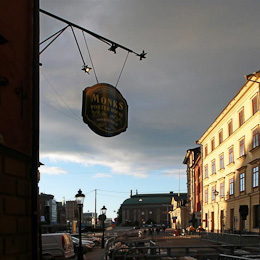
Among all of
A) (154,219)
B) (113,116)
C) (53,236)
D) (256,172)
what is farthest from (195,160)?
(154,219)

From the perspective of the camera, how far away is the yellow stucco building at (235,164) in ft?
121

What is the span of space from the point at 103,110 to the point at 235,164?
3762 cm

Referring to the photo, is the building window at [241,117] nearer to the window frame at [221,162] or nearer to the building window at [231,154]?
the building window at [231,154]

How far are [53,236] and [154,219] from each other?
163237 millimetres

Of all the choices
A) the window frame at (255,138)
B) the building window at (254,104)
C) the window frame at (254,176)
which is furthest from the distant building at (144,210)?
the building window at (254,104)

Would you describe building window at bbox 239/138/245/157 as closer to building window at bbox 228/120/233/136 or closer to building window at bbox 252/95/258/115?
building window at bbox 228/120/233/136

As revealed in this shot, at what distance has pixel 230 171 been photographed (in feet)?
150

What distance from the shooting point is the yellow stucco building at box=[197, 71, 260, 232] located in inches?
1448

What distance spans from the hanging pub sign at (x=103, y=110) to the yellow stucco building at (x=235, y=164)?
1732 centimetres

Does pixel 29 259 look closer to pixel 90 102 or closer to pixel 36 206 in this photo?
pixel 36 206

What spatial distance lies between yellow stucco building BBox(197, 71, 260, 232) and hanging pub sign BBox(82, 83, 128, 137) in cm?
1732

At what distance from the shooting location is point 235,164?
4359cm

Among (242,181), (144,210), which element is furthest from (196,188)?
(144,210)

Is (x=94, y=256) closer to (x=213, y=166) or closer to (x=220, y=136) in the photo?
A: (x=220, y=136)
